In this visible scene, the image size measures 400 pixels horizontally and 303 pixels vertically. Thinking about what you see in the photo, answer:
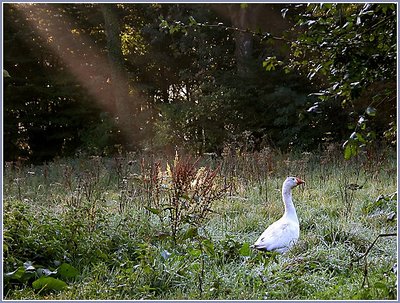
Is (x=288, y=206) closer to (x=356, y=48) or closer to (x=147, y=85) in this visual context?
(x=356, y=48)

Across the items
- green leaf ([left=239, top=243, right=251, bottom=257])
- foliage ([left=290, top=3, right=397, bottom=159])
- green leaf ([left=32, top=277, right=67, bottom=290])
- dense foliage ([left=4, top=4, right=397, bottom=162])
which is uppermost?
dense foliage ([left=4, top=4, right=397, bottom=162])

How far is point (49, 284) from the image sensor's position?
3283mm

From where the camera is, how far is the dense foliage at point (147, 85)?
12.9 metres

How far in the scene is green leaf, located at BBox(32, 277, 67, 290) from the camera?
3.26 metres

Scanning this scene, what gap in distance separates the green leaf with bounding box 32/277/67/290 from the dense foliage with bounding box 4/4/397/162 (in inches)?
321

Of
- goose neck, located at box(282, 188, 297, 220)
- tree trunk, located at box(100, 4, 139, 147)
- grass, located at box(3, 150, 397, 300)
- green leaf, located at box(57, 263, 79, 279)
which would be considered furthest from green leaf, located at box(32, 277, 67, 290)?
tree trunk, located at box(100, 4, 139, 147)

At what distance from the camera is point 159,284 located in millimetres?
3389

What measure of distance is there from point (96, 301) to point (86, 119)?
14.2 metres

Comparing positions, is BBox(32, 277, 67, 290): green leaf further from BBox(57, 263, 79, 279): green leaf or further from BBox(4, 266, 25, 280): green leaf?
BBox(57, 263, 79, 279): green leaf

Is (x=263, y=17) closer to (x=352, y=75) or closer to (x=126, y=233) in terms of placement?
(x=126, y=233)

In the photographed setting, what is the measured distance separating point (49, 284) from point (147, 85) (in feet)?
42.7

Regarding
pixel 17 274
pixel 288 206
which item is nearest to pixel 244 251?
pixel 288 206

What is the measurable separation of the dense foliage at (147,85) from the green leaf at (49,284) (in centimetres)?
815

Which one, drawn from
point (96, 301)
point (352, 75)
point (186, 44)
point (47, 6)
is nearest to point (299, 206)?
point (96, 301)
